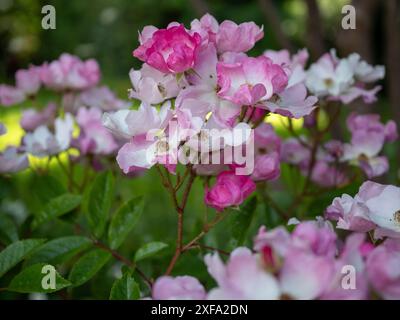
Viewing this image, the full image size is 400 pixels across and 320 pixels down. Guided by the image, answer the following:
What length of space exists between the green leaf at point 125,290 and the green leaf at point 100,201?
0.27 meters

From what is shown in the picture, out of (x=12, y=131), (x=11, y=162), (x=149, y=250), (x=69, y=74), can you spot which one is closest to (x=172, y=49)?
(x=149, y=250)

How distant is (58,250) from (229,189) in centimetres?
29

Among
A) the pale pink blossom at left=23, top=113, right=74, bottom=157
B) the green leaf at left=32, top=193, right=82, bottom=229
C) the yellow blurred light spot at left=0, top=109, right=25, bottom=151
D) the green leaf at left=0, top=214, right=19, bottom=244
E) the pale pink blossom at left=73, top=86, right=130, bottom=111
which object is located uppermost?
the yellow blurred light spot at left=0, top=109, right=25, bottom=151

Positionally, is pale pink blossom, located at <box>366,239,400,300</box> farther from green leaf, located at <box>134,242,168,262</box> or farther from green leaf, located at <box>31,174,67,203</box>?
green leaf, located at <box>31,174,67,203</box>

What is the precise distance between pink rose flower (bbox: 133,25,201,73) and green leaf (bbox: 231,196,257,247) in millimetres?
244

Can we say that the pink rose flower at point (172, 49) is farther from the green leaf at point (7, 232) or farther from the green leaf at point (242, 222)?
the green leaf at point (7, 232)

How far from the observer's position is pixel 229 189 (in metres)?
0.71

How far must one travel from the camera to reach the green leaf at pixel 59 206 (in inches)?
36.5

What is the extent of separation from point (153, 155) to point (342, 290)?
0.86 ft

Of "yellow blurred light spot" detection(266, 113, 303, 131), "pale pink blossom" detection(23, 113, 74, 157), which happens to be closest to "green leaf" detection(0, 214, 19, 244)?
"pale pink blossom" detection(23, 113, 74, 157)

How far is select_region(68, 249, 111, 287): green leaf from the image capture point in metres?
0.80

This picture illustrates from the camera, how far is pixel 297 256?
0.47 m
